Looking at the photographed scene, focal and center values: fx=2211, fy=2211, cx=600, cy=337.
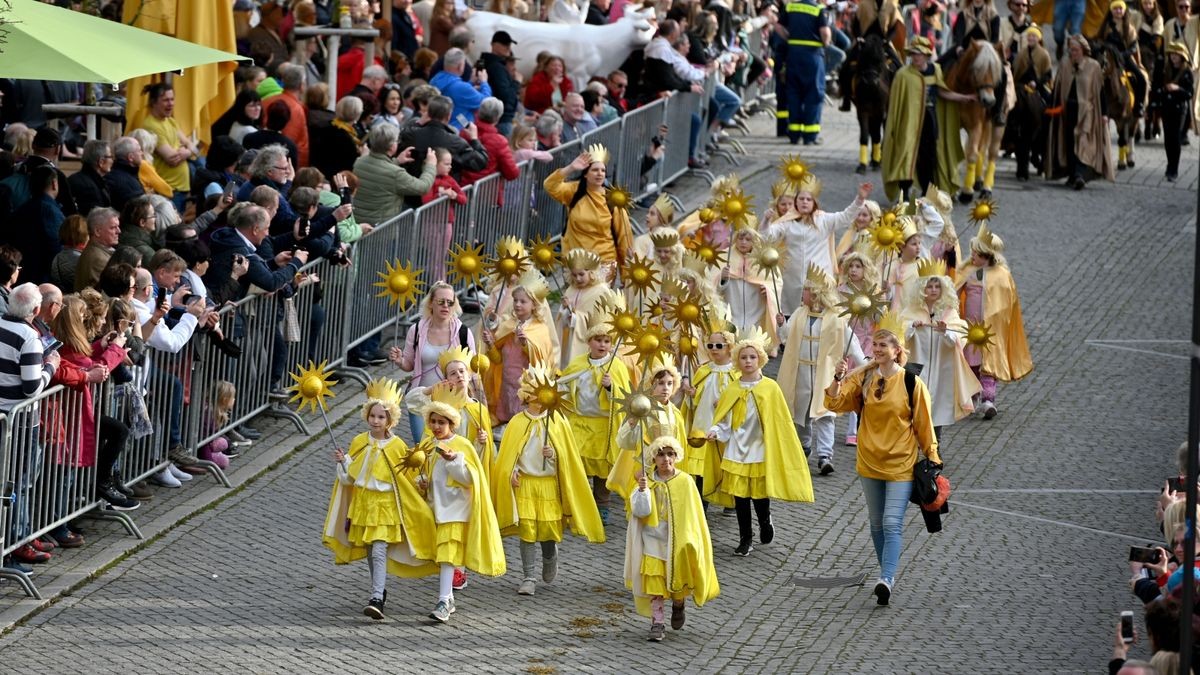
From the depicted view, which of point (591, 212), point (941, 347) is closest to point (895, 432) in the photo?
point (941, 347)

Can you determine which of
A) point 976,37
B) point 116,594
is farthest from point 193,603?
point 976,37

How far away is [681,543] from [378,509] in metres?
1.69

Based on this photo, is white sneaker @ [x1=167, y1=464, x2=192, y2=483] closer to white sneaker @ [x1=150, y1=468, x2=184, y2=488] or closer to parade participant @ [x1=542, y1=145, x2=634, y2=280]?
white sneaker @ [x1=150, y1=468, x2=184, y2=488]

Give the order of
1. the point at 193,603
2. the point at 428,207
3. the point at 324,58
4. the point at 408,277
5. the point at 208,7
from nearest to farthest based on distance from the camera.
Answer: the point at 193,603
the point at 408,277
the point at 208,7
the point at 428,207
the point at 324,58

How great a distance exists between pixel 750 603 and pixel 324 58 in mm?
11564

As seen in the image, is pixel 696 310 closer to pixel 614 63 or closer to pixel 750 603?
pixel 750 603

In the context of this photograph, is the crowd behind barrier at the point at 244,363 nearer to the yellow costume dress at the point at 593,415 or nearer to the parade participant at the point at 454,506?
the parade participant at the point at 454,506

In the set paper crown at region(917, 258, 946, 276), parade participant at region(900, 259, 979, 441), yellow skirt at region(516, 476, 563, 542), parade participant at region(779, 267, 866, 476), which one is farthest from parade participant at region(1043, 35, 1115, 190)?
yellow skirt at region(516, 476, 563, 542)

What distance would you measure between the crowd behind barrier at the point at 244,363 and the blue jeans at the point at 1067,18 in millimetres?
9956

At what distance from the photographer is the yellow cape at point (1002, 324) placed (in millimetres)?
17312

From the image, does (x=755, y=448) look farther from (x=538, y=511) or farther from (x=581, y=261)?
(x=581, y=261)

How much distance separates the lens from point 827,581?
1343 centimetres

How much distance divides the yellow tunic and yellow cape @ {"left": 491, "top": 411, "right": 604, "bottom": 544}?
5074 millimetres

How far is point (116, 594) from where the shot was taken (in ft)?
41.0
